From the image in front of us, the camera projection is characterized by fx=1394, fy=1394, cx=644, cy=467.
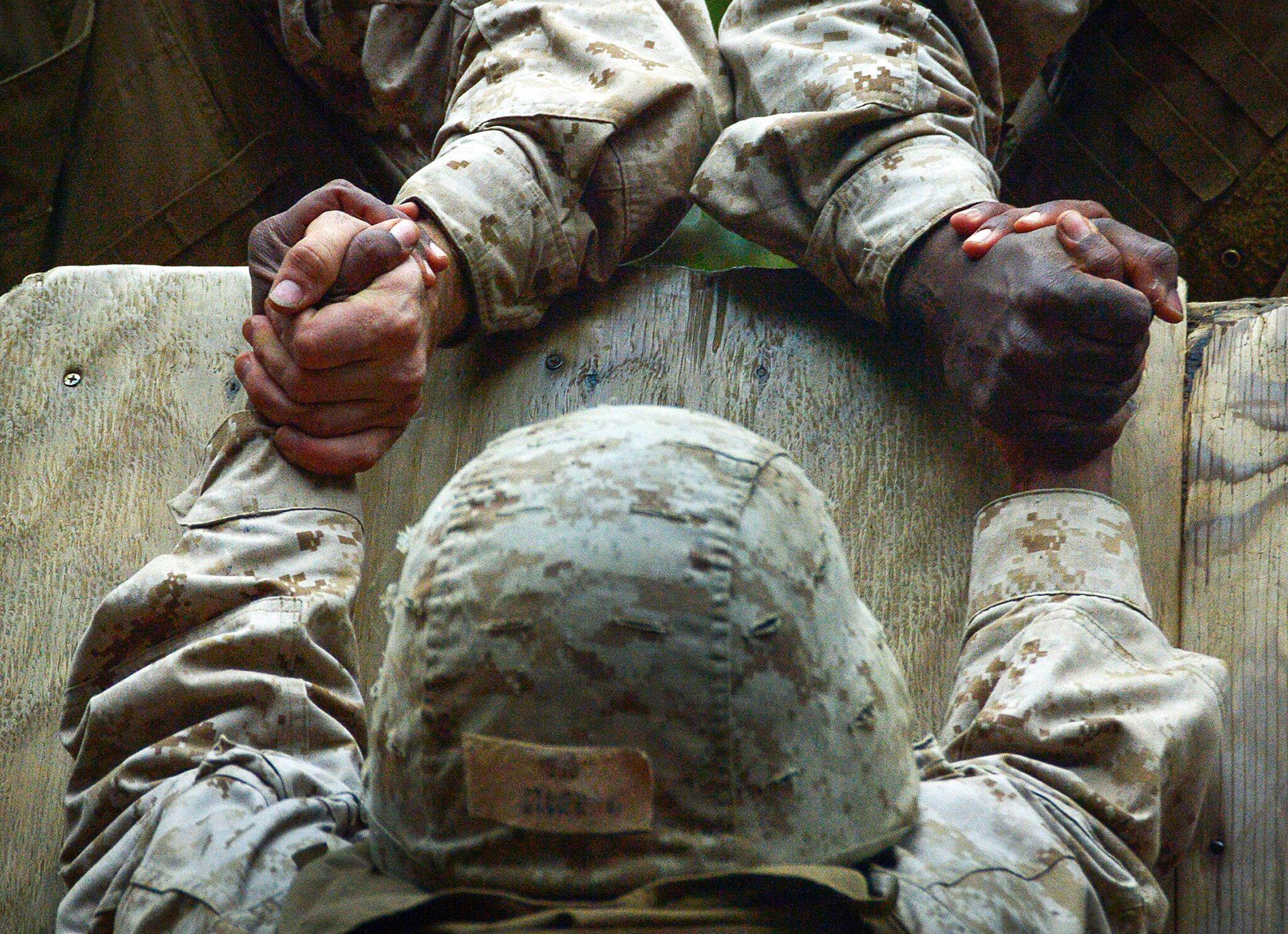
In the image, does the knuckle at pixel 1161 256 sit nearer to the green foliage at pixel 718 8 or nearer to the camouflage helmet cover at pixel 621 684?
the camouflage helmet cover at pixel 621 684

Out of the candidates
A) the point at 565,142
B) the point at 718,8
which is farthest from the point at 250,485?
the point at 718,8

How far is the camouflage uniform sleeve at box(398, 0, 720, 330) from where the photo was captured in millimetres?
1613

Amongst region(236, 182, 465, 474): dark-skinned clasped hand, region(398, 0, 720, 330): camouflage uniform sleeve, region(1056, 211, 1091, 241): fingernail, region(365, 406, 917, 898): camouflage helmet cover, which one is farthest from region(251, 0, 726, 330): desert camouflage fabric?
region(365, 406, 917, 898): camouflage helmet cover

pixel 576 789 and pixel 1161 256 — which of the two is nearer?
pixel 576 789

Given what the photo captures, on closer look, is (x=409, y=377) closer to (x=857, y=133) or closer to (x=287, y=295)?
(x=287, y=295)

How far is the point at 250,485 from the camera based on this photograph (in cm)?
141

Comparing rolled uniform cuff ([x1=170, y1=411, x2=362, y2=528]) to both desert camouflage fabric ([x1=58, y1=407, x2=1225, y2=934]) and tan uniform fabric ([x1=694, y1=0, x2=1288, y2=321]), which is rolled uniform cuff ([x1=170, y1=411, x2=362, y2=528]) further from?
tan uniform fabric ([x1=694, y1=0, x2=1288, y2=321])

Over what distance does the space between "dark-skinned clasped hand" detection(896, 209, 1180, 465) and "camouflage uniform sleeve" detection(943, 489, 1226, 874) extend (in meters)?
0.08

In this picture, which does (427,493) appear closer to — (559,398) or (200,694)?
(559,398)

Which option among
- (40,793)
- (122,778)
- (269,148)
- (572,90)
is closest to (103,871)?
(122,778)

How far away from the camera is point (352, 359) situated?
140cm

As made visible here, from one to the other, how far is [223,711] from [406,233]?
54 centimetres

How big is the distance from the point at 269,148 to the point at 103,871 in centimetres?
161

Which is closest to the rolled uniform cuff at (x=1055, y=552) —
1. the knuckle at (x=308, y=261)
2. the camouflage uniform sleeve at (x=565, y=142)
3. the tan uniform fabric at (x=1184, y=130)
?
the camouflage uniform sleeve at (x=565, y=142)
